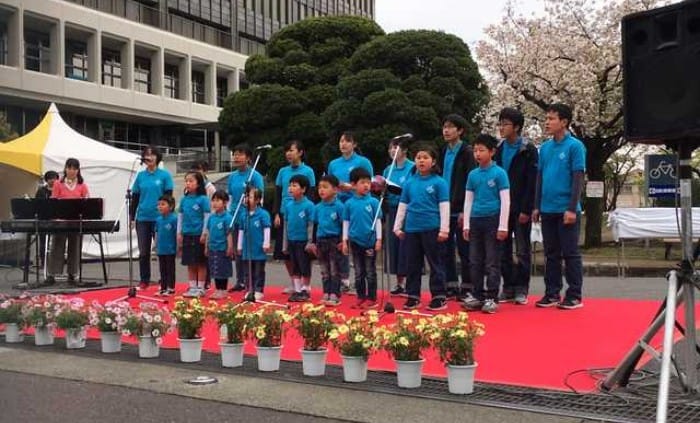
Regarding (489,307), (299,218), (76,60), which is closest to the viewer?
(489,307)

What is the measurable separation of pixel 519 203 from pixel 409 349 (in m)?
3.76

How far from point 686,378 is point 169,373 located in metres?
3.58

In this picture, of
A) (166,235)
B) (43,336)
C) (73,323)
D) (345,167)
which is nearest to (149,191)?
(166,235)

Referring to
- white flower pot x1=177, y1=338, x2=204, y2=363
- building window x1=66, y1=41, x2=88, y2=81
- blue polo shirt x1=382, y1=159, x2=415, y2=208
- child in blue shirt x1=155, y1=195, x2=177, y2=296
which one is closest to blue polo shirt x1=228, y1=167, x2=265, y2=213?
child in blue shirt x1=155, y1=195, x2=177, y2=296

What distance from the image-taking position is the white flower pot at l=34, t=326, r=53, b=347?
693 cm

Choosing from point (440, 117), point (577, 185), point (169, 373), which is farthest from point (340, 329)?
point (440, 117)

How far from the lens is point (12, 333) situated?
7.14m

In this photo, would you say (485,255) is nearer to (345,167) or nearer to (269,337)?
(345,167)

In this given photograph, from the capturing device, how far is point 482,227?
781 cm

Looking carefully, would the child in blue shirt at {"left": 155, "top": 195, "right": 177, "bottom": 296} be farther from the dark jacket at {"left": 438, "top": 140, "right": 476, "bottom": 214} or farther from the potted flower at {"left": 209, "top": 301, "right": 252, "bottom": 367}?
the potted flower at {"left": 209, "top": 301, "right": 252, "bottom": 367}

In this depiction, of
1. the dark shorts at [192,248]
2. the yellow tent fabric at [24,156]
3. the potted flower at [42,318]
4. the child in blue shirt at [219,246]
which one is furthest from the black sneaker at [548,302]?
the yellow tent fabric at [24,156]

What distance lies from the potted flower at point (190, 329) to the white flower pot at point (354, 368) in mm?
1446

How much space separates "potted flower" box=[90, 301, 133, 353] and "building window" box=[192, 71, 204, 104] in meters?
43.0

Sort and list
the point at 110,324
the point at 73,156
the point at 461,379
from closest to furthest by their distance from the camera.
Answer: the point at 461,379 → the point at 110,324 → the point at 73,156
